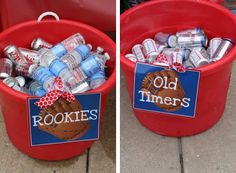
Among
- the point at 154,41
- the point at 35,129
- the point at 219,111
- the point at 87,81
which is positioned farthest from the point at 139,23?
the point at 35,129

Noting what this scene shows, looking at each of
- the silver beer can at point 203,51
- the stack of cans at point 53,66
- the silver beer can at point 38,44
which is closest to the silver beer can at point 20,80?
the stack of cans at point 53,66

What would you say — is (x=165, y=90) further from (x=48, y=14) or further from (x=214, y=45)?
(x=48, y=14)

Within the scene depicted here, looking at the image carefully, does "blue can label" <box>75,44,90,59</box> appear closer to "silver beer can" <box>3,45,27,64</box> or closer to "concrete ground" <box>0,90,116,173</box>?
"silver beer can" <box>3,45,27,64</box>

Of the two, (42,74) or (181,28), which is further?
(181,28)

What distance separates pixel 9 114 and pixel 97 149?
0.32 metres

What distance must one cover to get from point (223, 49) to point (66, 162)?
0.61 metres

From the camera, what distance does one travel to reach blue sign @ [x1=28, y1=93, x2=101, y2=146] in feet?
4.85

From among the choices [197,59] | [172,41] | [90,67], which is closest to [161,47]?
[172,41]

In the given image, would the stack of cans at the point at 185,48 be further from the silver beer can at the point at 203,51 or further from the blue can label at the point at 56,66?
the blue can label at the point at 56,66

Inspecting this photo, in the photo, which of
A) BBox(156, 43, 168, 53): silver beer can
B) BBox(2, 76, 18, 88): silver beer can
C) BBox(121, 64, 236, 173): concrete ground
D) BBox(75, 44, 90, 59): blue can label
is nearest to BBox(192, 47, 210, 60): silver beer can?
BBox(156, 43, 168, 53): silver beer can

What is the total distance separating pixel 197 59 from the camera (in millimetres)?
1647

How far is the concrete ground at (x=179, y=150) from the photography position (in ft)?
5.44

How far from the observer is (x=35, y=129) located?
1524mm

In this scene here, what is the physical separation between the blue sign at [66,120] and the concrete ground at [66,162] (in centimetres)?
13
